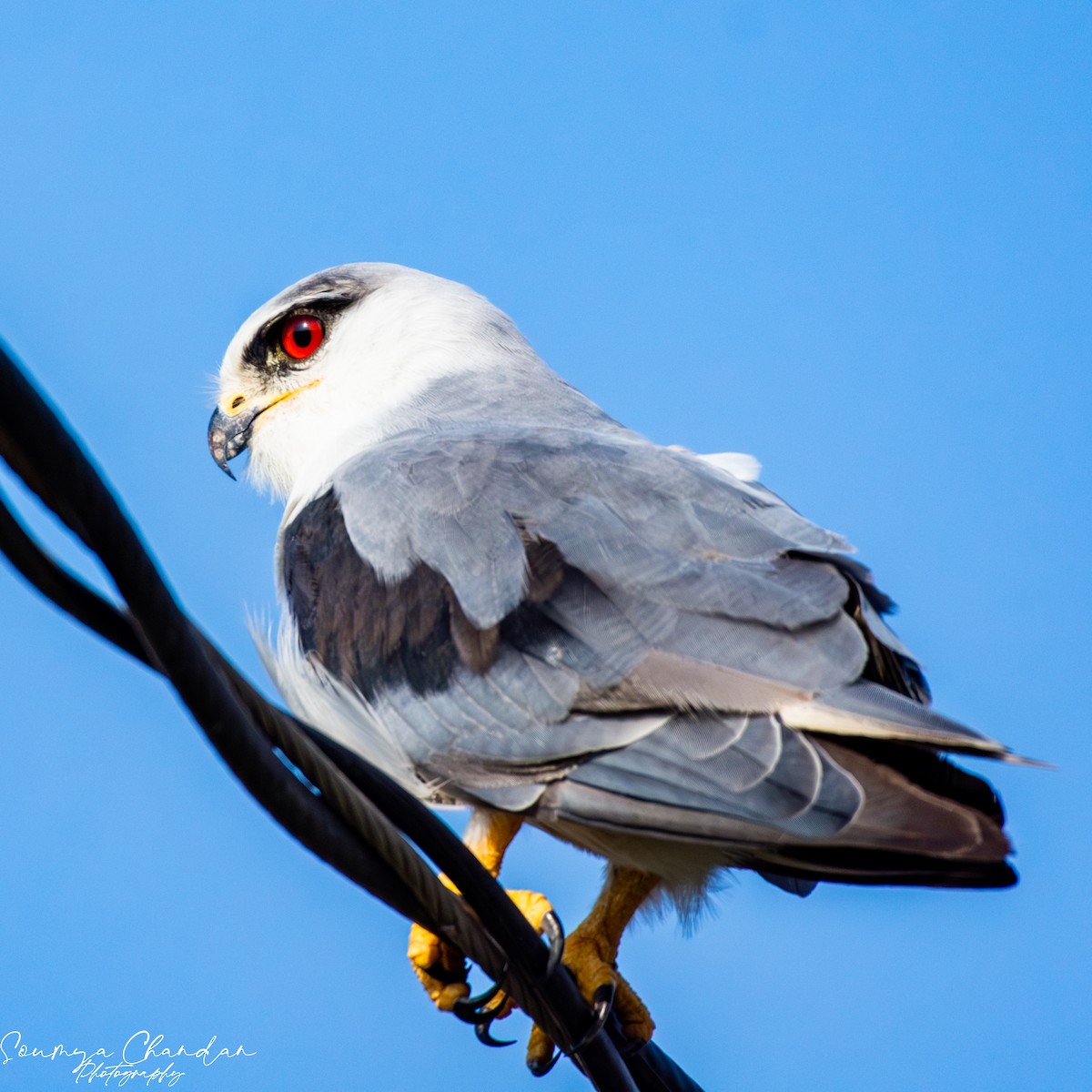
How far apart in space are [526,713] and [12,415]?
1571 millimetres

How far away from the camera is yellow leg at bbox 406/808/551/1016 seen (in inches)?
115

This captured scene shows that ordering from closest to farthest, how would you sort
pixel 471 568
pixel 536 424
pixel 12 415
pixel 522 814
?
pixel 12 415 < pixel 522 814 < pixel 471 568 < pixel 536 424

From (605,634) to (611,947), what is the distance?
966mm

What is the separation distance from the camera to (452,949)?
294 cm

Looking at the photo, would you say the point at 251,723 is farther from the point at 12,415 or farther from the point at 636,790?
the point at 636,790

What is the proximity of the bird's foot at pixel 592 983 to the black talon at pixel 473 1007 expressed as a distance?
0.15 meters

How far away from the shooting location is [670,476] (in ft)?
9.75

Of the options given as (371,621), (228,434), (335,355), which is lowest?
(371,621)

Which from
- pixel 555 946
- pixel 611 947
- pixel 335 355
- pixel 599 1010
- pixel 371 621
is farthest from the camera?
pixel 335 355

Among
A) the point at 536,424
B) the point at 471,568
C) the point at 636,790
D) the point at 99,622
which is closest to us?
the point at 99,622

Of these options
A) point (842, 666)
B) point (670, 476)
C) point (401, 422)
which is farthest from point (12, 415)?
point (401, 422)

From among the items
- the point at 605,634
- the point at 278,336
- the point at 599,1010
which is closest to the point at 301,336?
the point at 278,336

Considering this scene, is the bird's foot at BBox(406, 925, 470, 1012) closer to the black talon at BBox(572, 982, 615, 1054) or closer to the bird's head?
the black talon at BBox(572, 982, 615, 1054)

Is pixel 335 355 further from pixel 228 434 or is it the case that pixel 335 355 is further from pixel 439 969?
pixel 439 969
